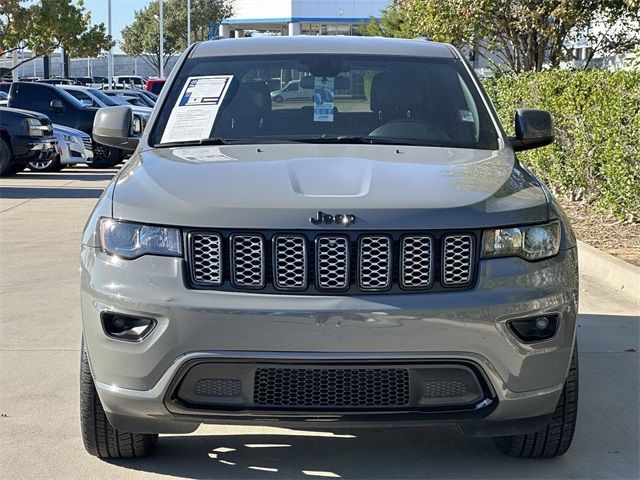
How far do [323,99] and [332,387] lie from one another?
194 centimetres

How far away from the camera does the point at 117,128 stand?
5.71 m

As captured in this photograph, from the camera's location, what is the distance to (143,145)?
205 inches

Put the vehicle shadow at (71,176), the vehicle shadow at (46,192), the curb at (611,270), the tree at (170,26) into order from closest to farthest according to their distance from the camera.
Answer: the curb at (611,270), the vehicle shadow at (46,192), the vehicle shadow at (71,176), the tree at (170,26)

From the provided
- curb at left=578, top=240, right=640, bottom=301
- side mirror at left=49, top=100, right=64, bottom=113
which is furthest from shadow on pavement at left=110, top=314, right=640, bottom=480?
side mirror at left=49, top=100, right=64, bottom=113

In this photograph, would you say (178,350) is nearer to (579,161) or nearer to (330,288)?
(330,288)

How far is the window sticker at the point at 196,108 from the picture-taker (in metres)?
5.26

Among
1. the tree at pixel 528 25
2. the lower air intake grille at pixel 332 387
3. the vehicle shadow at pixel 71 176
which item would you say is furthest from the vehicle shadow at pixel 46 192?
the lower air intake grille at pixel 332 387

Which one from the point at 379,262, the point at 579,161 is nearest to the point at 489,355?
the point at 379,262

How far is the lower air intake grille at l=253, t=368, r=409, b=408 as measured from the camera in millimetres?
3975

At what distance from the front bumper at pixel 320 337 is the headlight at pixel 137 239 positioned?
0.04 meters

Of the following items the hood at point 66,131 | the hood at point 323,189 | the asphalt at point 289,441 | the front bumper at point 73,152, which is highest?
the hood at point 323,189

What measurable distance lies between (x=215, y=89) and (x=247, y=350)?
6.52 feet

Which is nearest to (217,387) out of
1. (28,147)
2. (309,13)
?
(28,147)

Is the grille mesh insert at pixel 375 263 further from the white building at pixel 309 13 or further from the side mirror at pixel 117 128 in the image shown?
the white building at pixel 309 13
